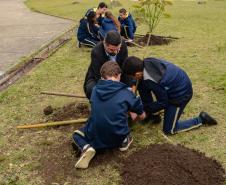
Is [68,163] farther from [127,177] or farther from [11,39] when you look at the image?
[11,39]

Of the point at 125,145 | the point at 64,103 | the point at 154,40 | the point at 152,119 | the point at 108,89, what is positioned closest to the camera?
the point at 108,89

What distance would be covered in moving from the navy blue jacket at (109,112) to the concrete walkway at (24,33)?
4678 millimetres

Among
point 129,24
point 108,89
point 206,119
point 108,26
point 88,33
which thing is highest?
point 108,89

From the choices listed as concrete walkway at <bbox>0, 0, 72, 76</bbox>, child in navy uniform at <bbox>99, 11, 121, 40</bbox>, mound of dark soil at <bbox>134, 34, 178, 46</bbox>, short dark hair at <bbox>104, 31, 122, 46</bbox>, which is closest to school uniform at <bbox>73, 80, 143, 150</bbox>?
short dark hair at <bbox>104, 31, 122, 46</bbox>

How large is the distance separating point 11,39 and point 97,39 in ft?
11.4

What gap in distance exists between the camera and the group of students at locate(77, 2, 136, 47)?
10.1 m

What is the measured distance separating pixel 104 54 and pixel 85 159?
5.66 ft

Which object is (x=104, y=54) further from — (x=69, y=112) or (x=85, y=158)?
(x=85, y=158)

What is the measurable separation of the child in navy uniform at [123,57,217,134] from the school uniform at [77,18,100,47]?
5290 millimetres

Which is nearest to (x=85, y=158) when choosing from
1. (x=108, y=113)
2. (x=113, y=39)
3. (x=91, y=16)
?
(x=108, y=113)

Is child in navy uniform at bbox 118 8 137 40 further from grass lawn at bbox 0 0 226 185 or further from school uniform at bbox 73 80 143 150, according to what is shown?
school uniform at bbox 73 80 143 150

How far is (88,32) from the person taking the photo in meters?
10.5

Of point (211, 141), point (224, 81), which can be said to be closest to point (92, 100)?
point (211, 141)

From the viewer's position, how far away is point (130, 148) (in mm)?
4941
